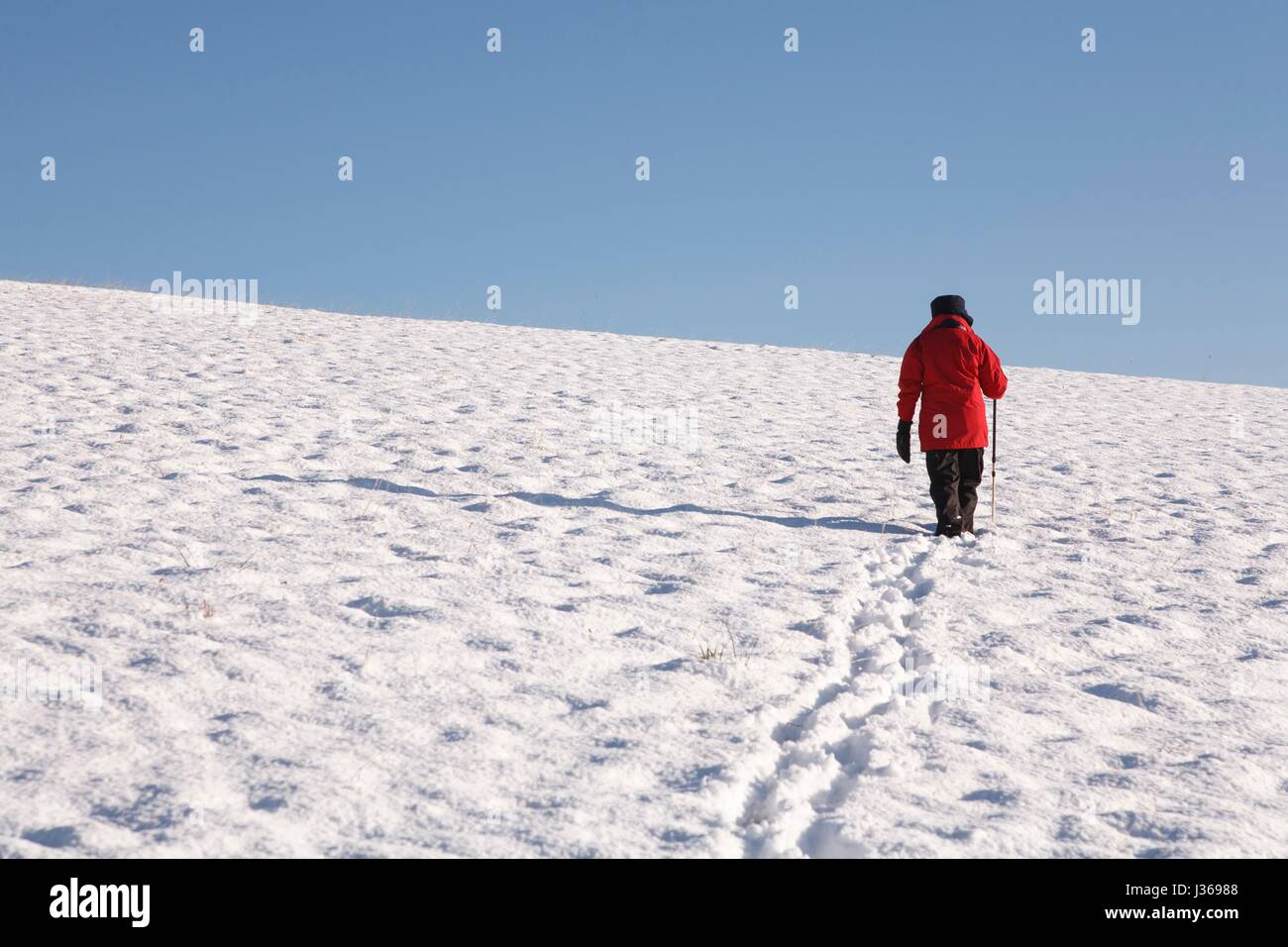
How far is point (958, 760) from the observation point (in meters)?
4.61

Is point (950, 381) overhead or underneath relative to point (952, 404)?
overhead

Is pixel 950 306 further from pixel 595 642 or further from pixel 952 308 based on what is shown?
pixel 595 642

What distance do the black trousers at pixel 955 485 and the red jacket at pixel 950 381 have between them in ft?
0.35

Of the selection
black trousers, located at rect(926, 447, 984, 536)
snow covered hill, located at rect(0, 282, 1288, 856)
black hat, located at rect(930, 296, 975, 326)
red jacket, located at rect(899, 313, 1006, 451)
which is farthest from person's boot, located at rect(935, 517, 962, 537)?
black hat, located at rect(930, 296, 975, 326)

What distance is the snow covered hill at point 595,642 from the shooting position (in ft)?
13.1

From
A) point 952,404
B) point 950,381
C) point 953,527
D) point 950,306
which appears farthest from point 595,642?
point 950,306

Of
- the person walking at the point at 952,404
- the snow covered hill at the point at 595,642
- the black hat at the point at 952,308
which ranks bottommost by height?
the snow covered hill at the point at 595,642

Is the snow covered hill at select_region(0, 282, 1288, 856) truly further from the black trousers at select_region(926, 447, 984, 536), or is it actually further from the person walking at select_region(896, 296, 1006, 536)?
the person walking at select_region(896, 296, 1006, 536)

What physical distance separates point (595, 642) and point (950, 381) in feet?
15.8

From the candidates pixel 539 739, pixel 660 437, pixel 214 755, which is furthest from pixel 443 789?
pixel 660 437

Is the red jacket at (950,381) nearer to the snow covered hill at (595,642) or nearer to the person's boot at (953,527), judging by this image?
the person's boot at (953,527)

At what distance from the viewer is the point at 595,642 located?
582 cm

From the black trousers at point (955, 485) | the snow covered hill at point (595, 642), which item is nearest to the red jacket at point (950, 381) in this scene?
the black trousers at point (955, 485)

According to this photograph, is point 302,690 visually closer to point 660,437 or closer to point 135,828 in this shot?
point 135,828
